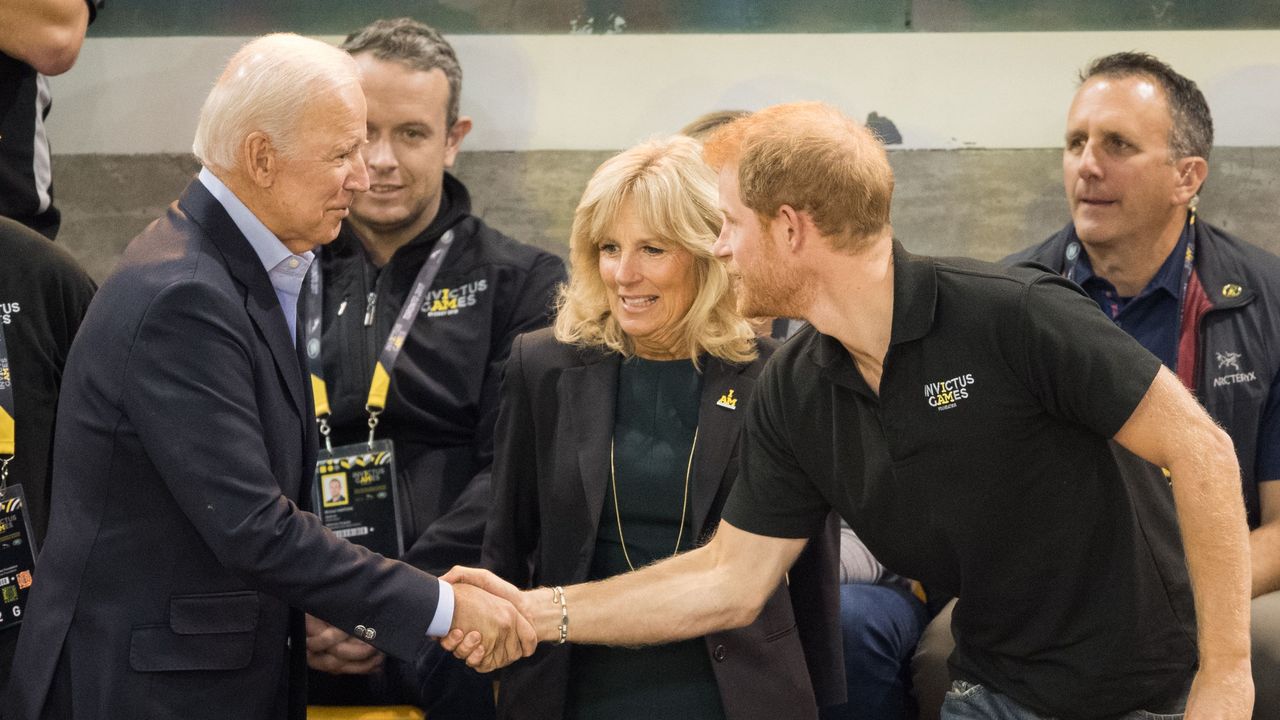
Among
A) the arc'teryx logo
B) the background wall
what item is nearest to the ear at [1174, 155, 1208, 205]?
the arc'teryx logo

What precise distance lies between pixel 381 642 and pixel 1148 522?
1370mm

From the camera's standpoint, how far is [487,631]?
8.84 feet

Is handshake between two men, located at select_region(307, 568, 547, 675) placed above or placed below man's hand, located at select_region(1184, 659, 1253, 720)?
below

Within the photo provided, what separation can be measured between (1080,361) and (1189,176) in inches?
78.5

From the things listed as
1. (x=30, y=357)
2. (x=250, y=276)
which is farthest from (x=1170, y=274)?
(x=30, y=357)

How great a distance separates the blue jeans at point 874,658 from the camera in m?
3.47

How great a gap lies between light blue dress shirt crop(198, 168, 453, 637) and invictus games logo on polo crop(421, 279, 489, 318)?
1.12 m

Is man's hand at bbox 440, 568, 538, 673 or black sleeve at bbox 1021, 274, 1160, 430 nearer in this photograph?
black sleeve at bbox 1021, 274, 1160, 430

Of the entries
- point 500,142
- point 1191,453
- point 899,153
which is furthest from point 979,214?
point 1191,453

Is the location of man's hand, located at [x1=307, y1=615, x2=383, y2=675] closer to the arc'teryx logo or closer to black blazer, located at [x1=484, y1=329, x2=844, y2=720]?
black blazer, located at [x1=484, y1=329, x2=844, y2=720]

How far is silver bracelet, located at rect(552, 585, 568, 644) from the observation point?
2701mm

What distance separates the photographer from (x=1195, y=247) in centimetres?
385

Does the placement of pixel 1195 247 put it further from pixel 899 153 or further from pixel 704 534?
pixel 704 534

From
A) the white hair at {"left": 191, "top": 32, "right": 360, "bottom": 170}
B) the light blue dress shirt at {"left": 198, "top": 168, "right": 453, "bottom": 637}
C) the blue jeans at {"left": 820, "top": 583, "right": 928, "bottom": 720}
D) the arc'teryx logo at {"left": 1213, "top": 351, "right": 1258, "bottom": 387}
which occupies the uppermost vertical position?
the white hair at {"left": 191, "top": 32, "right": 360, "bottom": 170}
